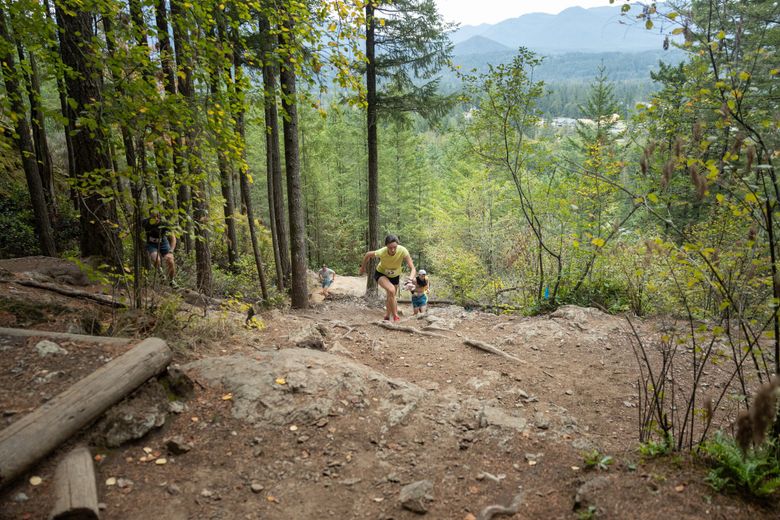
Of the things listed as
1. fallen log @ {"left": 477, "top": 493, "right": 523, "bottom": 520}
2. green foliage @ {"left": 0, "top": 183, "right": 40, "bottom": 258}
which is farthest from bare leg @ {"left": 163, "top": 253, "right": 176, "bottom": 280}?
fallen log @ {"left": 477, "top": 493, "right": 523, "bottom": 520}

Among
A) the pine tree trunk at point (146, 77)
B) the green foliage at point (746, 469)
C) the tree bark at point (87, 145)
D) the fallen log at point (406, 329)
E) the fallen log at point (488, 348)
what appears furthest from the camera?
the fallen log at point (406, 329)

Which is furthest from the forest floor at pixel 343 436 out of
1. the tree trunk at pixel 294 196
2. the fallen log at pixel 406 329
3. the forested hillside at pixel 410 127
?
the tree trunk at pixel 294 196

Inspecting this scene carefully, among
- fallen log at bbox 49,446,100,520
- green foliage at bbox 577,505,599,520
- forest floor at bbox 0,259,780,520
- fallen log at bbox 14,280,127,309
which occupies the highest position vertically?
fallen log at bbox 14,280,127,309

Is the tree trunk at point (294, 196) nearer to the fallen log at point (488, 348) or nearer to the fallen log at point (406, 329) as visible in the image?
the fallen log at point (406, 329)

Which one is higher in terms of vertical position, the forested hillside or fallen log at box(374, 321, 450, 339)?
the forested hillside

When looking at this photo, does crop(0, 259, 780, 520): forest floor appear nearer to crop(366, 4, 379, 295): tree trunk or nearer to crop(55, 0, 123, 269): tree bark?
crop(55, 0, 123, 269): tree bark

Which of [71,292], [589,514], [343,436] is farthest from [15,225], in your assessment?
[589,514]

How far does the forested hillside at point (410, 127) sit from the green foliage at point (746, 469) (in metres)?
0.25

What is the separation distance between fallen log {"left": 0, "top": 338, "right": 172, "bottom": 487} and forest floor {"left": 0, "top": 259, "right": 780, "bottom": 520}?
0.43ft

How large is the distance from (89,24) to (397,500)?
244 inches

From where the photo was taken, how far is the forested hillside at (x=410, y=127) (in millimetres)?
2807

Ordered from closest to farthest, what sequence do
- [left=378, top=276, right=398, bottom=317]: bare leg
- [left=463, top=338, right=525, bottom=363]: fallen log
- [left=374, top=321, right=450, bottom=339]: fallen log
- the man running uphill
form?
[left=463, top=338, right=525, bottom=363]: fallen log → [left=374, top=321, right=450, bottom=339]: fallen log → the man running uphill → [left=378, top=276, right=398, bottom=317]: bare leg

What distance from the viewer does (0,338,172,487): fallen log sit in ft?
7.89

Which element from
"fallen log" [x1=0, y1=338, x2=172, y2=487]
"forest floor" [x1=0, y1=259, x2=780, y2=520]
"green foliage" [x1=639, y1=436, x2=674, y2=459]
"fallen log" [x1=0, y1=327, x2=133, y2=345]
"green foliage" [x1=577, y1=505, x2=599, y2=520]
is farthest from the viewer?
"fallen log" [x1=0, y1=327, x2=133, y2=345]
